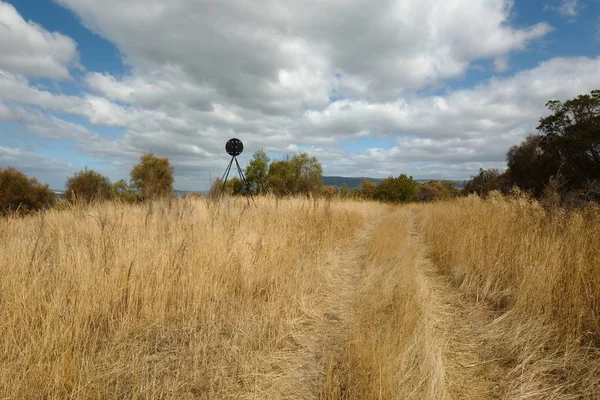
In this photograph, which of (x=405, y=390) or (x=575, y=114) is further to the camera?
(x=575, y=114)

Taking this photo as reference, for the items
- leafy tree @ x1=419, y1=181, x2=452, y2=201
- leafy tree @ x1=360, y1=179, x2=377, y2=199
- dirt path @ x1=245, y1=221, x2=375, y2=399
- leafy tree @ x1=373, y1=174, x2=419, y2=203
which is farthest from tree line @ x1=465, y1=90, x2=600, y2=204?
dirt path @ x1=245, y1=221, x2=375, y2=399

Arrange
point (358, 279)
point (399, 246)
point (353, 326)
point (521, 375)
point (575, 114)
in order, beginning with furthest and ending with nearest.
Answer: point (575, 114) → point (399, 246) → point (358, 279) → point (353, 326) → point (521, 375)

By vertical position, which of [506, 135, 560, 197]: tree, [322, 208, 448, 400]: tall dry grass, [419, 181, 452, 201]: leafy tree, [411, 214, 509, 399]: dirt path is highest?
[506, 135, 560, 197]: tree

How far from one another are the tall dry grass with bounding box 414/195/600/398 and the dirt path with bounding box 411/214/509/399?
3.6 inches

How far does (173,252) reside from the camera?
393 cm

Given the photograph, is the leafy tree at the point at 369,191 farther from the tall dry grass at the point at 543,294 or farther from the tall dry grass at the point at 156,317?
the tall dry grass at the point at 156,317

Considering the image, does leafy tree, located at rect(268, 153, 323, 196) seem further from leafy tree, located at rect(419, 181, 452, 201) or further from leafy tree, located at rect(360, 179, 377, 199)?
leafy tree, located at rect(419, 181, 452, 201)

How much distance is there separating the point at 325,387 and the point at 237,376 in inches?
29.3

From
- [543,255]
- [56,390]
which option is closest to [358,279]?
[543,255]

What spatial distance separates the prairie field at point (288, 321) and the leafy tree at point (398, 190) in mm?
26485

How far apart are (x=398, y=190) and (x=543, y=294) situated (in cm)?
2913

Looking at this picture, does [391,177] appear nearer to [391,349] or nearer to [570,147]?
[570,147]

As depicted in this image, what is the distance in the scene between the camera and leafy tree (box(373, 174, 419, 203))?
30.7m

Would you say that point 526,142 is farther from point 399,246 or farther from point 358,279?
point 358,279
